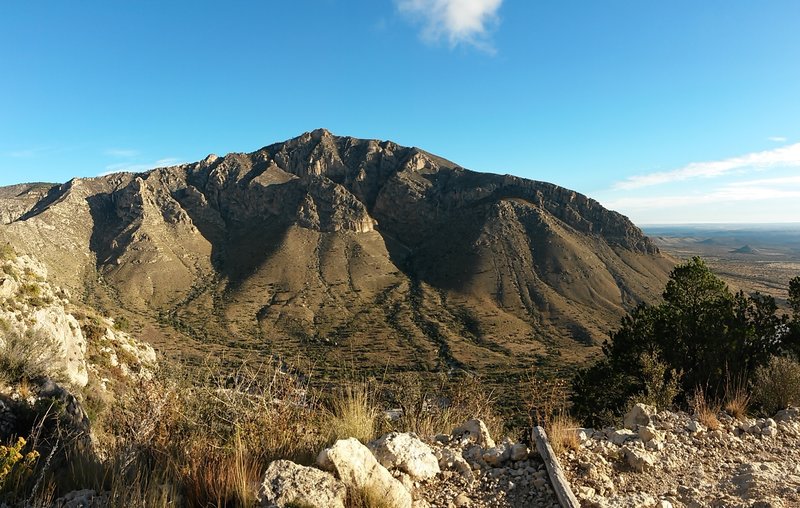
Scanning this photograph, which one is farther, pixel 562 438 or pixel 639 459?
pixel 562 438

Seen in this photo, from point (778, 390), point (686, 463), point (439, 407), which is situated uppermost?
point (439, 407)

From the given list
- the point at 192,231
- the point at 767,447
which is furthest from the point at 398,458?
the point at 192,231

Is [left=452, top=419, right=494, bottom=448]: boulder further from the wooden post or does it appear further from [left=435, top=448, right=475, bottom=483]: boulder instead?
the wooden post

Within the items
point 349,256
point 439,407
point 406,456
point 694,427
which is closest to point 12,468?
point 406,456

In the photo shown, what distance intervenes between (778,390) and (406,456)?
27.7 ft

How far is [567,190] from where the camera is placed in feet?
394

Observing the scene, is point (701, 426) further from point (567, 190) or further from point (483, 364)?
point (567, 190)

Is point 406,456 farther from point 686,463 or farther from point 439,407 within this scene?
point 686,463

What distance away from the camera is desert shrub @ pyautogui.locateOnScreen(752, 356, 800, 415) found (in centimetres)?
806

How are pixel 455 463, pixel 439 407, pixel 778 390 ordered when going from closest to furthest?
pixel 455 463
pixel 439 407
pixel 778 390

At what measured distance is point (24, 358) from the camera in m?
8.11

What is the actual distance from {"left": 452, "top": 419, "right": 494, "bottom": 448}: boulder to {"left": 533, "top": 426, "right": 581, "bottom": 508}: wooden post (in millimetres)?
601

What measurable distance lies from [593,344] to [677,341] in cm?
5717

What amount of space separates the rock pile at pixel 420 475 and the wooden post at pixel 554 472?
113 mm
